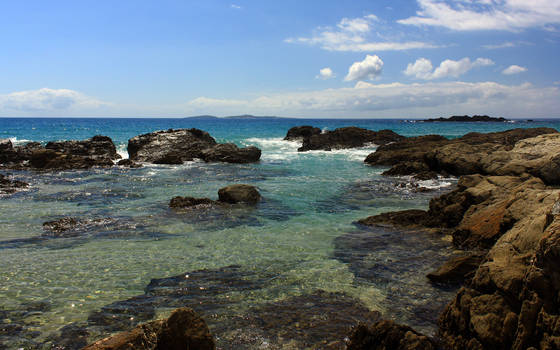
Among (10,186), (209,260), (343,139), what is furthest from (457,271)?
(343,139)

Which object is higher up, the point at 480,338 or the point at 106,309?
the point at 480,338

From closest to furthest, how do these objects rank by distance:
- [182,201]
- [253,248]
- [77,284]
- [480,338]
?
1. [480,338]
2. [77,284]
3. [253,248]
4. [182,201]

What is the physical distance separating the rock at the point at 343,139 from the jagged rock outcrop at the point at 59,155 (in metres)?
19.1

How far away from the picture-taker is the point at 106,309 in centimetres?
624

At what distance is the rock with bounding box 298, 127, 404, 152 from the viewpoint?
41750mm

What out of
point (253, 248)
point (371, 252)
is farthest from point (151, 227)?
point (371, 252)

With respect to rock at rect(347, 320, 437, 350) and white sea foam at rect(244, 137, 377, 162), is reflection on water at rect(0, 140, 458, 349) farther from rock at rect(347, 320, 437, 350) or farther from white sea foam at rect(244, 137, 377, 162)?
white sea foam at rect(244, 137, 377, 162)

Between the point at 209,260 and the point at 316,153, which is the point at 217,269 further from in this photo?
the point at 316,153

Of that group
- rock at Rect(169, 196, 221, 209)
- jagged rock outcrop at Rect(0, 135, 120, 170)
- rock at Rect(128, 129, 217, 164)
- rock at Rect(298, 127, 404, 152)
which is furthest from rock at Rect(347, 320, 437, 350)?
rock at Rect(298, 127, 404, 152)

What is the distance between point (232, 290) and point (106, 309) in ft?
6.83

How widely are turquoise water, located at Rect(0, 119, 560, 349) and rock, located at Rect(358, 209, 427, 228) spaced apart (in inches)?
25.9

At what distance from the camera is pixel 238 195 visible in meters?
14.9

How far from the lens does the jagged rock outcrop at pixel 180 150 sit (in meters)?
29.6

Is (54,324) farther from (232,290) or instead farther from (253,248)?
(253,248)
